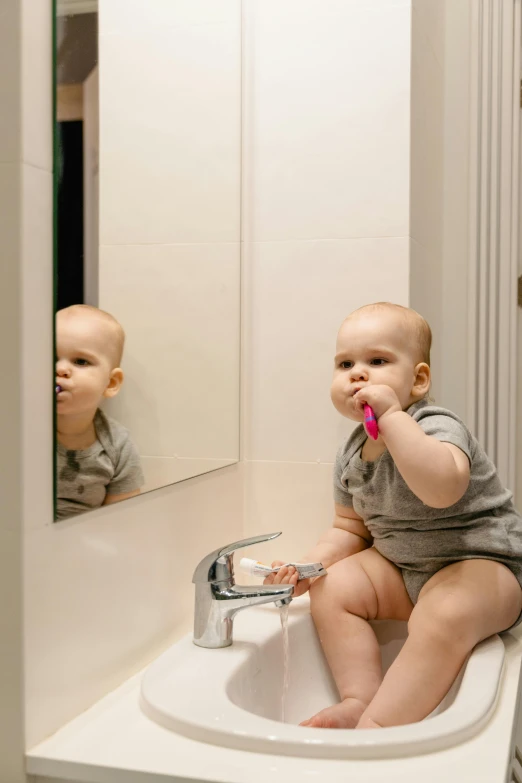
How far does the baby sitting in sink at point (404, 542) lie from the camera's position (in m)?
0.99

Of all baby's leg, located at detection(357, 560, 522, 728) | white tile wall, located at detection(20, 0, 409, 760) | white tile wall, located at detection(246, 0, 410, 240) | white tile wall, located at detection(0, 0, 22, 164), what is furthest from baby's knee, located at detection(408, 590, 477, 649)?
white tile wall, located at detection(0, 0, 22, 164)

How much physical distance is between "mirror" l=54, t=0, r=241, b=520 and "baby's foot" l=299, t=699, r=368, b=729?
1.18ft

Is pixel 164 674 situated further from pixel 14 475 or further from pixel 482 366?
pixel 482 366

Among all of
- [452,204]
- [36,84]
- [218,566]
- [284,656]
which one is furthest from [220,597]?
[452,204]

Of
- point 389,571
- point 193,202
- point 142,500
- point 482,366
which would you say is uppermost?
point 193,202

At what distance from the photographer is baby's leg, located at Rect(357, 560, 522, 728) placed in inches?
37.6

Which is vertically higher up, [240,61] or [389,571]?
[240,61]

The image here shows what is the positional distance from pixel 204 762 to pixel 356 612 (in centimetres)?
46

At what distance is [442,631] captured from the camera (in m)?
0.99

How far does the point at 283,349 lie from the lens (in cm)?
138

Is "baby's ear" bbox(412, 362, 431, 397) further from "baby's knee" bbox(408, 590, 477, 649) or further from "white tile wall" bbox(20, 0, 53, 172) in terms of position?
"white tile wall" bbox(20, 0, 53, 172)

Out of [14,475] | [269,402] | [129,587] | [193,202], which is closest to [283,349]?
[269,402]

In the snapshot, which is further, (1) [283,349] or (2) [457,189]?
(2) [457,189]

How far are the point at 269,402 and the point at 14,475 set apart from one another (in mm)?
692
